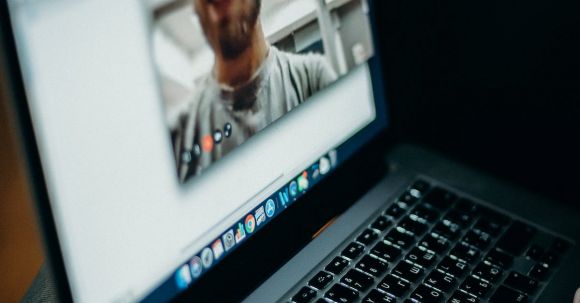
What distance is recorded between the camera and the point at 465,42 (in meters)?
0.71

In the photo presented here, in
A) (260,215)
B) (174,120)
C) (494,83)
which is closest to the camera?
(174,120)

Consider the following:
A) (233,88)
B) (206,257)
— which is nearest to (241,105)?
(233,88)

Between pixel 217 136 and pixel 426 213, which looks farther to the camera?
pixel 426 213

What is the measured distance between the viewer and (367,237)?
62cm

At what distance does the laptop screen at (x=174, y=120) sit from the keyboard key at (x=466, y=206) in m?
0.13

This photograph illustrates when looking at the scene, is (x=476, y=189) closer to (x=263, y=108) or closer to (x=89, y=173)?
(x=263, y=108)

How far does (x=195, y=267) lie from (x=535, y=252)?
0.29m

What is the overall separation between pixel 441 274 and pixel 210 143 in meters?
0.22

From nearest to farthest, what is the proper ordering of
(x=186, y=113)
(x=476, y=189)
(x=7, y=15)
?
(x=7, y=15) < (x=186, y=113) < (x=476, y=189)

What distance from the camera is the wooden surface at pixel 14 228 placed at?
60 centimetres

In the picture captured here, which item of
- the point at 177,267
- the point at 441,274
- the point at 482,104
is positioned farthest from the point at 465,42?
the point at 177,267

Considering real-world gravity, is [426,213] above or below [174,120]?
below

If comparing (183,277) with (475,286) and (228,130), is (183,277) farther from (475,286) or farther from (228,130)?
(475,286)

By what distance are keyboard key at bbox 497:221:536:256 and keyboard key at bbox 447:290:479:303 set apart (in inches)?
3.0
